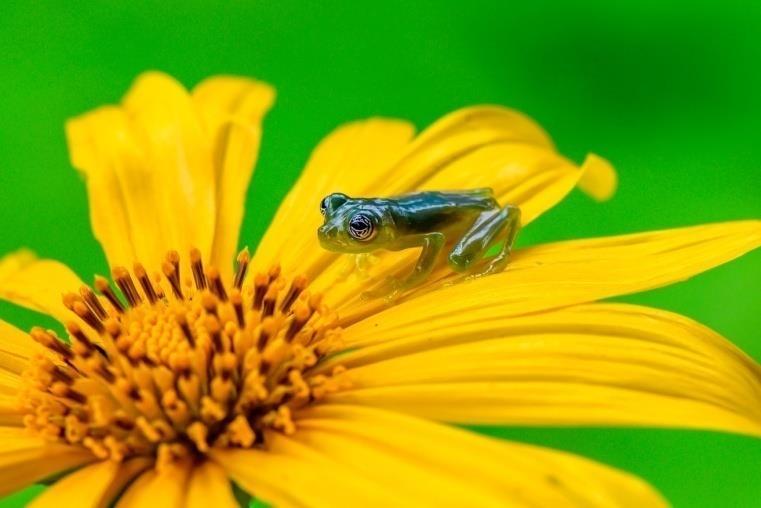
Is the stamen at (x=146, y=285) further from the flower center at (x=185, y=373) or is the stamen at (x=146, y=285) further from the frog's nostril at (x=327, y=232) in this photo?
the frog's nostril at (x=327, y=232)

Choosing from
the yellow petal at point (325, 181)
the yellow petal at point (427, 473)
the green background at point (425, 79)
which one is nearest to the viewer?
the yellow petal at point (427, 473)

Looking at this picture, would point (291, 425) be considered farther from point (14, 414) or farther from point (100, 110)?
point (100, 110)

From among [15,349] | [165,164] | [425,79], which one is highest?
[425,79]

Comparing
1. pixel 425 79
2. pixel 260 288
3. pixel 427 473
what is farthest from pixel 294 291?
pixel 425 79

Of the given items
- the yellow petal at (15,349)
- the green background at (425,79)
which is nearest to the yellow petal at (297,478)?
the yellow petal at (15,349)

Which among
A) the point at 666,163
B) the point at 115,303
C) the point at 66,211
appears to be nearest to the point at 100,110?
the point at 66,211

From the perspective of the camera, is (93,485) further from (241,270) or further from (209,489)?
(241,270)
